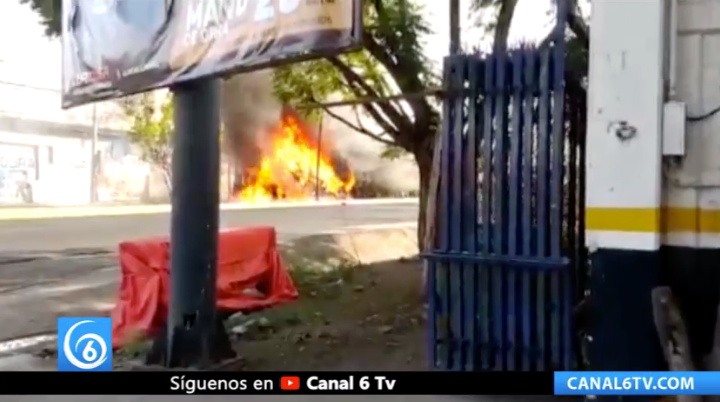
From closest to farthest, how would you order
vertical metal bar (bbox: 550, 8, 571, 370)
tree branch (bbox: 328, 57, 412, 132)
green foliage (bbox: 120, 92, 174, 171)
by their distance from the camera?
vertical metal bar (bbox: 550, 8, 571, 370) → tree branch (bbox: 328, 57, 412, 132) → green foliage (bbox: 120, 92, 174, 171)

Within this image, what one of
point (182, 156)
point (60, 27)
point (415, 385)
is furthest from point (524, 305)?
point (60, 27)

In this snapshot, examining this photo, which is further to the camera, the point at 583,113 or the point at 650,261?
the point at 583,113

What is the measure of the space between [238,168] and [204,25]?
438 mm

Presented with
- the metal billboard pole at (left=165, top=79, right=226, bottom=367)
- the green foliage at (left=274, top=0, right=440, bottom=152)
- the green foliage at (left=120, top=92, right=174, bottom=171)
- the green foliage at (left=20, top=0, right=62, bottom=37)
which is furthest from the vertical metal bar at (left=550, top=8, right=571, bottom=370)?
the green foliage at (left=20, top=0, right=62, bottom=37)

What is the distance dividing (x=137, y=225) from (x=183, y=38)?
1.92 ft

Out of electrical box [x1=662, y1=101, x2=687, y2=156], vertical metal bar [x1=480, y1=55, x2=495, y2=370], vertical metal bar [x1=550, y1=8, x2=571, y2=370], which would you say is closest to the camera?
electrical box [x1=662, y1=101, x2=687, y2=156]

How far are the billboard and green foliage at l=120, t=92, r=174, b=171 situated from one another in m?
0.04

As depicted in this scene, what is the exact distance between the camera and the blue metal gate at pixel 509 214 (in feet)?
7.17

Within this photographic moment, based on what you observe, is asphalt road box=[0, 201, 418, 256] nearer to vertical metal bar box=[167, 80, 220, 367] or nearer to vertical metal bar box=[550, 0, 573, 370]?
vertical metal bar box=[167, 80, 220, 367]

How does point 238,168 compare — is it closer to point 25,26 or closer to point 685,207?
point 25,26

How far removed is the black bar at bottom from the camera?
7.12 ft

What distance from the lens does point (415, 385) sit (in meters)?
2.20

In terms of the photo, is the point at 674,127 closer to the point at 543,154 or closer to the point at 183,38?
the point at 543,154

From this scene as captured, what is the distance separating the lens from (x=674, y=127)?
2002 millimetres
